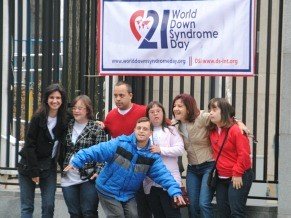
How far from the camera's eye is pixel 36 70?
380 inches

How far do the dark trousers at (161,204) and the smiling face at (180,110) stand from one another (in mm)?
840

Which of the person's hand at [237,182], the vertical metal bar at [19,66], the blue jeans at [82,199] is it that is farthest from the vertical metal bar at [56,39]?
the person's hand at [237,182]

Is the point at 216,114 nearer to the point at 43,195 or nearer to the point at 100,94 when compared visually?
the point at 100,94

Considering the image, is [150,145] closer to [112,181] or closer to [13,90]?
[112,181]

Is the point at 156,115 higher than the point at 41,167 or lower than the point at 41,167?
higher

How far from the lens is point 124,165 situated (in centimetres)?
788

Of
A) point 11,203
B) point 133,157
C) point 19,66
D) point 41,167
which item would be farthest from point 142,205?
point 19,66

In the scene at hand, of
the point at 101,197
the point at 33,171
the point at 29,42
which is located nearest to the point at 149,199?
the point at 101,197

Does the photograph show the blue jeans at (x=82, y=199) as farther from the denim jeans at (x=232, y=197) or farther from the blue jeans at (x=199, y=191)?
the denim jeans at (x=232, y=197)

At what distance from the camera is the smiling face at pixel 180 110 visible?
838 centimetres

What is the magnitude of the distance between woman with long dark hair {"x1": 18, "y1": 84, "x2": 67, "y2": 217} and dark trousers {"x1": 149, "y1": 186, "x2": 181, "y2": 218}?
1.16 meters

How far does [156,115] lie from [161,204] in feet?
3.24

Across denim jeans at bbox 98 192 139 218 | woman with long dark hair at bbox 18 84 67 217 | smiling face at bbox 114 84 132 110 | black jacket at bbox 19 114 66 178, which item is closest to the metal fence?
smiling face at bbox 114 84 132 110

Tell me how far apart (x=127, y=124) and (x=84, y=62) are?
4.66 feet
